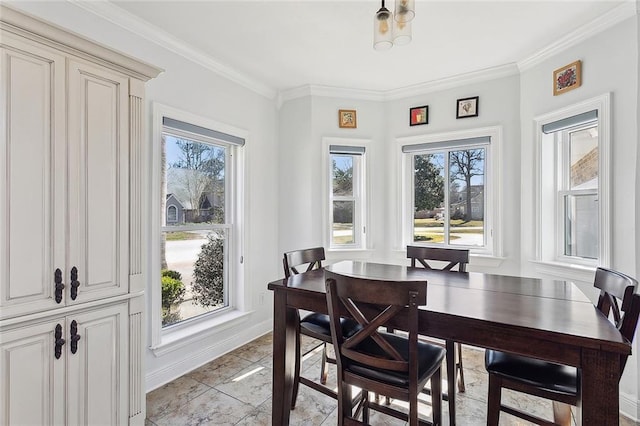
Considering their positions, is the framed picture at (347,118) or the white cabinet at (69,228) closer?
the white cabinet at (69,228)

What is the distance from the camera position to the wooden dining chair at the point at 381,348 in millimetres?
1330

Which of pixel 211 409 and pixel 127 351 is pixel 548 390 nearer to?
pixel 211 409

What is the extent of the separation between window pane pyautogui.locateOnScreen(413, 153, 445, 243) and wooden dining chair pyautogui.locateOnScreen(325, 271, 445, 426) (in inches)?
82.0

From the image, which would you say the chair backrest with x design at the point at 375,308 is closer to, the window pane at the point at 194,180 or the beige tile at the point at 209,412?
the beige tile at the point at 209,412

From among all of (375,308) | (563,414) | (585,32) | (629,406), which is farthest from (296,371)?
(585,32)

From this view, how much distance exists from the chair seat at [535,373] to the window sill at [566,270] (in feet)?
4.06

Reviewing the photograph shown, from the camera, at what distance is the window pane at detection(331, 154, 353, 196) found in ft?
12.1

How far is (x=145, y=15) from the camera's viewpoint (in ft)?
7.28

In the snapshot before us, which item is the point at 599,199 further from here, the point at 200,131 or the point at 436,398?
the point at 200,131

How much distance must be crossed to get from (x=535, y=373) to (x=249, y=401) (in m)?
1.77

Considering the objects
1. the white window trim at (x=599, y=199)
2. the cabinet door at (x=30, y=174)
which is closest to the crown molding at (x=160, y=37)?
the cabinet door at (x=30, y=174)

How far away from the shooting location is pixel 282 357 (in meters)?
1.87

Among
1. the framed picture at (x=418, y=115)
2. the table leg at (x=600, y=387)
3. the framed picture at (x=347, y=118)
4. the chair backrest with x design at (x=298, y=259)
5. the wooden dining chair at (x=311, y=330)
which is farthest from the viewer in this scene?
the framed picture at (x=347, y=118)

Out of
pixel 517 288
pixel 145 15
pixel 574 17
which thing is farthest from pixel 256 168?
pixel 574 17
